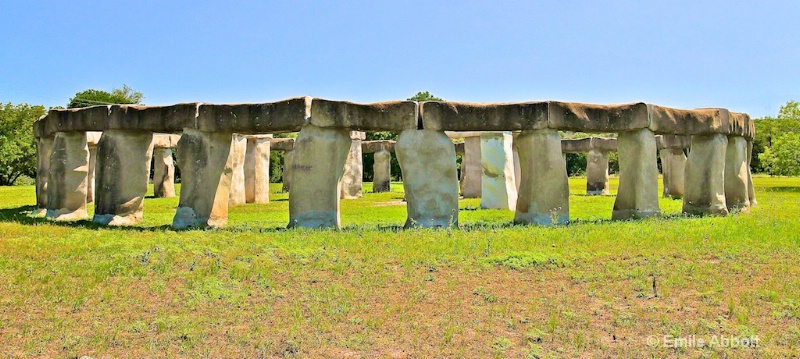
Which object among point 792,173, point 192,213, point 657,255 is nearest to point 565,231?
point 657,255

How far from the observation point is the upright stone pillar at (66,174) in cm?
1459

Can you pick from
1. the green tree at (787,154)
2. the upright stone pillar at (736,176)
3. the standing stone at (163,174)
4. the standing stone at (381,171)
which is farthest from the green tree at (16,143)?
the green tree at (787,154)

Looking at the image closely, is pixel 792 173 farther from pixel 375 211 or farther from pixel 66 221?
pixel 66 221

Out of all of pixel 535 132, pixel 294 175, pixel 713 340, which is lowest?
pixel 713 340

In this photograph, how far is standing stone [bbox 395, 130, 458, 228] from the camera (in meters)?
12.5

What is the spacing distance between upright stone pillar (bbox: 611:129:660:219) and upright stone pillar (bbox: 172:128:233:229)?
8.64m

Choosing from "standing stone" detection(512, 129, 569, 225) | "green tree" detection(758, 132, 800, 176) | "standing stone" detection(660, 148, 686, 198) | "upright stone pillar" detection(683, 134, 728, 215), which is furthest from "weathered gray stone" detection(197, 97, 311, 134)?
"green tree" detection(758, 132, 800, 176)

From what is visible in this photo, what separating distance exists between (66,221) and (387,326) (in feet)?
35.3

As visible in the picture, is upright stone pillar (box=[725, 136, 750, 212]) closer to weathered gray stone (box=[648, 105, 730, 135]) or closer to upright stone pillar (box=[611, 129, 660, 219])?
weathered gray stone (box=[648, 105, 730, 135])

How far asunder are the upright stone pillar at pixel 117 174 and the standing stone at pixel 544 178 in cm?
855

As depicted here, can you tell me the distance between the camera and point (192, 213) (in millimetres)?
12945

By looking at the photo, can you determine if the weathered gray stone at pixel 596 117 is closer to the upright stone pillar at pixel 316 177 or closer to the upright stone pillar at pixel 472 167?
the upright stone pillar at pixel 316 177

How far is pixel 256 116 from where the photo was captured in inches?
492

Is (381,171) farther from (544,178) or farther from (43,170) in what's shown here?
(544,178)
